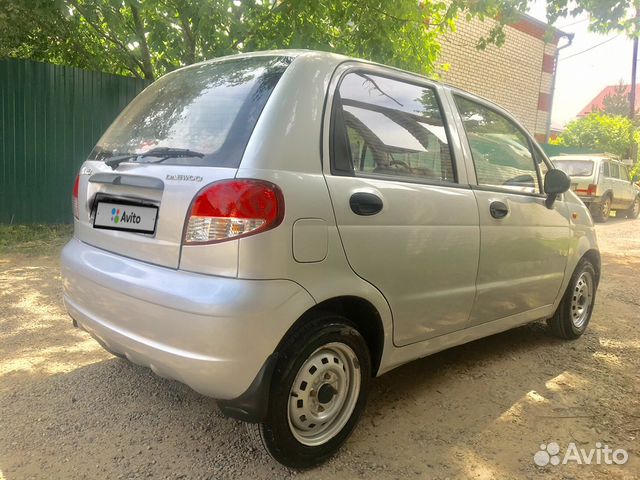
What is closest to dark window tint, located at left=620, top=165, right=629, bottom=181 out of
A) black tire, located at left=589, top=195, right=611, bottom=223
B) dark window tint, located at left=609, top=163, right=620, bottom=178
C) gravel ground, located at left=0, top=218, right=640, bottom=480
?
dark window tint, located at left=609, top=163, right=620, bottom=178

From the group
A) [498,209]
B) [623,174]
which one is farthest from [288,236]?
[623,174]

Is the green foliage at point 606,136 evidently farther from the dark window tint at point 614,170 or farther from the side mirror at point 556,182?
A: the side mirror at point 556,182

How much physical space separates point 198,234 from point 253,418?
29.9 inches

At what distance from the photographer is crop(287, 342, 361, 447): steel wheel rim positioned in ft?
7.56

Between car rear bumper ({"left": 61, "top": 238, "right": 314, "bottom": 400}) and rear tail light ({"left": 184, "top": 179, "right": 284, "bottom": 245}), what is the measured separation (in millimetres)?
178

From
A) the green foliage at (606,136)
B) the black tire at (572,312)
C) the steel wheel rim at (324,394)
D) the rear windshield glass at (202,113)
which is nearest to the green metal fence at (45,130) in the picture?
the rear windshield glass at (202,113)

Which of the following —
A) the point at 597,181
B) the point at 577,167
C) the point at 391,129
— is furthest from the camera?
the point at 577,167

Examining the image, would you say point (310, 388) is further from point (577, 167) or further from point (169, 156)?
point (577, 167)

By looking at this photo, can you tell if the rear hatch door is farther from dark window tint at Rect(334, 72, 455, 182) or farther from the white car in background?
the white car in background

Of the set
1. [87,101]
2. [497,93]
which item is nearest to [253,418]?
[87,101]

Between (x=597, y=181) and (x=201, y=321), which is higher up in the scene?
(x=597, y=181)

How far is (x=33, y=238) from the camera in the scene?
23.4ft

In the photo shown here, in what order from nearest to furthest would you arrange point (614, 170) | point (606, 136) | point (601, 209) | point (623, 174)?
point (601, 209) < point (614, 170) < point (623, 174) < point (606, 136)

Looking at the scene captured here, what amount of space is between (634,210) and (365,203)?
682 inches
